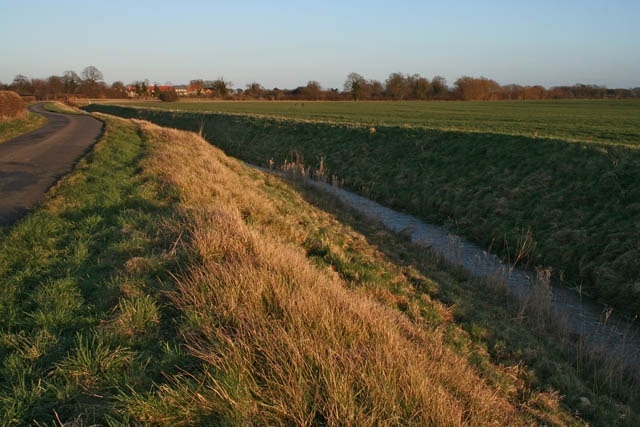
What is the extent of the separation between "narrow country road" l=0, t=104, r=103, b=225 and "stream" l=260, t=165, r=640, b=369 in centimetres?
920

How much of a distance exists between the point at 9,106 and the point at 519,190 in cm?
3124

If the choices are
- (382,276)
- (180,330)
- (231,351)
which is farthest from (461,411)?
(382,276)

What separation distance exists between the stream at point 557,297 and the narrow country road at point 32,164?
920 centimetres

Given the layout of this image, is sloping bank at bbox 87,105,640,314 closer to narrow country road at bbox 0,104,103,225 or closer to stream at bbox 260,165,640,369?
stream at bbox 260,165,640,369

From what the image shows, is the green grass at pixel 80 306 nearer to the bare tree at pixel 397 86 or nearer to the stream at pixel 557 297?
the stream at pixel 557 297

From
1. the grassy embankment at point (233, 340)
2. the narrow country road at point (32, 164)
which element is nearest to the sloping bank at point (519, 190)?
the grassy embankment at point (233, 340)

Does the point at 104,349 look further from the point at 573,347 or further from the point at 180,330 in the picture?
the point at 573,347

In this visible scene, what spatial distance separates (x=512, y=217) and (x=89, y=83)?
124 m

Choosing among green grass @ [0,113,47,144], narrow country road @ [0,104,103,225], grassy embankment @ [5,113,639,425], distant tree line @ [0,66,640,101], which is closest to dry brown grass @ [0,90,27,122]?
green grass @ [0,113,47,144]

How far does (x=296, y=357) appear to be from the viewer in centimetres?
353

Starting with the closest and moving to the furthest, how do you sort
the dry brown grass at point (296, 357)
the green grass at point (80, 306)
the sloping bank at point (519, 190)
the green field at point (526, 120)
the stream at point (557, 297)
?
the dry brown grass at point (296, 357) → the green grass at point (80, 306) → the stream at point (557, 297) → the sloping bank at point (519, 190) → the green field at point (526, 120)

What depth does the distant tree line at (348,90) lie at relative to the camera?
307 feet

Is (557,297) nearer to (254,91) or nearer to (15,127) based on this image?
(15,127)

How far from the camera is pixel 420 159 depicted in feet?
69.6
